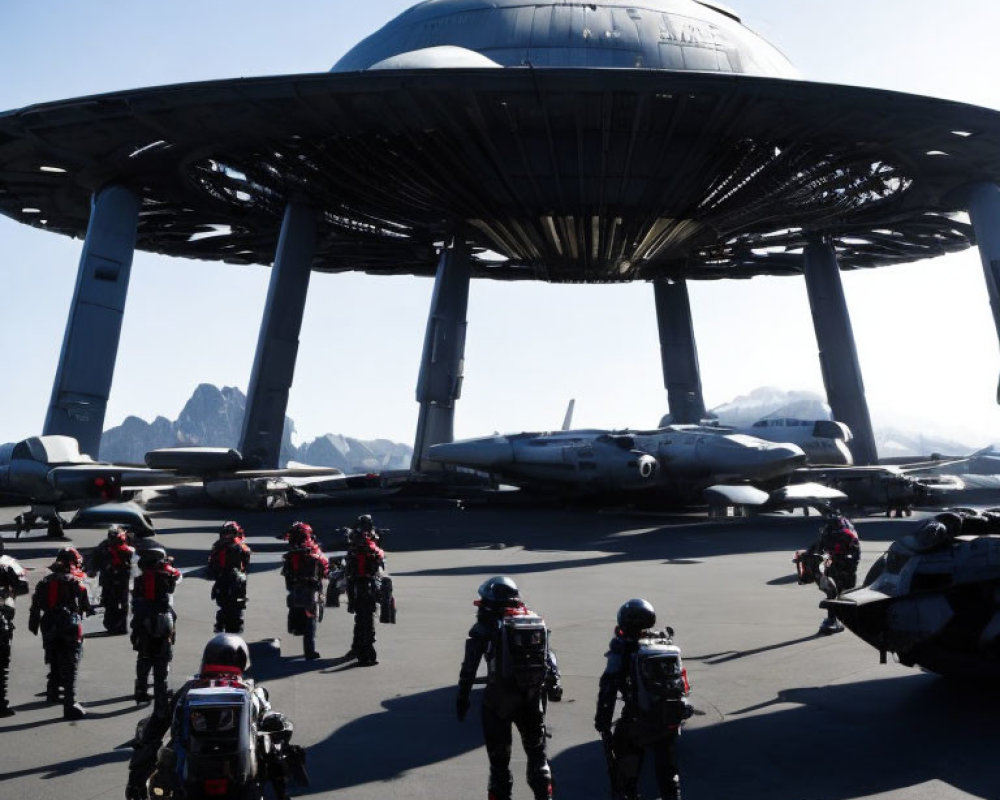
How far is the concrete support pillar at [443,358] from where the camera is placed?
51.5 m

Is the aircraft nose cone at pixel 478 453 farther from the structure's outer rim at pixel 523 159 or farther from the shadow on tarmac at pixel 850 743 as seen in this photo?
the shadow on tarmac at pixel 850 743

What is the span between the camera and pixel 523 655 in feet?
23.8

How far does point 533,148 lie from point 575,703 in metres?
35.2

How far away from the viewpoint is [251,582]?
2034cm

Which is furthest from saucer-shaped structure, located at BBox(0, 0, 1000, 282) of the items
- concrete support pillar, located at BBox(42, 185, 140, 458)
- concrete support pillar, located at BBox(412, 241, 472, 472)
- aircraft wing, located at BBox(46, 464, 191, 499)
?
aircraft wing, located at BBox(46, 464, 191, 499)

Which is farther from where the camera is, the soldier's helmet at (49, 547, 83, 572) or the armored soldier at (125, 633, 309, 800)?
the soldier's helmet at (49, 547, 83, 572)

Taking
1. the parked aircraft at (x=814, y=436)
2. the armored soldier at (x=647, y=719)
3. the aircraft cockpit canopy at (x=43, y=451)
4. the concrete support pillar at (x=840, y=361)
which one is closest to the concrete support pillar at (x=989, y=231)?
the parked aircraft at (x=814, y=436)

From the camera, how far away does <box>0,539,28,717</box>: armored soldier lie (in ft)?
33.8

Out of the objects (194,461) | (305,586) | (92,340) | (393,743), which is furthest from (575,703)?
(92,340)

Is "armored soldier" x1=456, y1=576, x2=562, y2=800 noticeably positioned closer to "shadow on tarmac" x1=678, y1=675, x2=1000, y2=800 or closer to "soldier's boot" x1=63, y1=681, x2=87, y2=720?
"shadow on tarmac" x1=678, y1=675, x2=1000, y2=800

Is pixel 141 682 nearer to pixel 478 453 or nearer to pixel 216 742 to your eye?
pixel 216 742

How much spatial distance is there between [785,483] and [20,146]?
3437 centimetres

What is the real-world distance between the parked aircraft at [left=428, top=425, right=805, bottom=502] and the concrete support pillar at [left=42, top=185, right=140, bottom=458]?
45.9ft

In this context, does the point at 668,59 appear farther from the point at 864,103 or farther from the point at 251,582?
the point at 251,582
